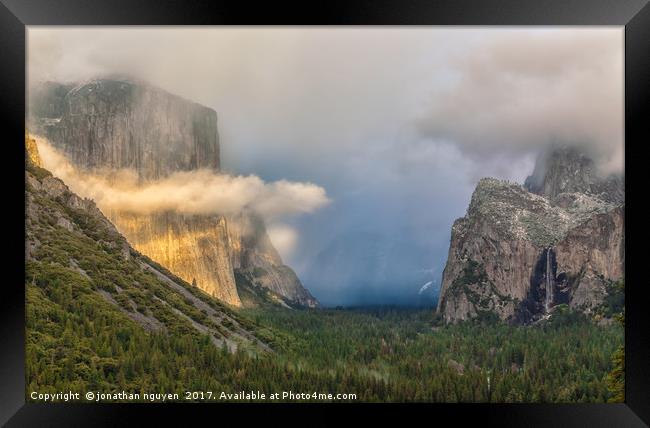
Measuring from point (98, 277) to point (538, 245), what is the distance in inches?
724

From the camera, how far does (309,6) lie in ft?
27.5

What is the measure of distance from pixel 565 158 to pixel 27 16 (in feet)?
53.6

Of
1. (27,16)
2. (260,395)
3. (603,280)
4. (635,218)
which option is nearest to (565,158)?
(603,280)

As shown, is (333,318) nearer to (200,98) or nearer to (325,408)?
(200,98)

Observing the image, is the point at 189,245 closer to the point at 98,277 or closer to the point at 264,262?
the point at 98,277

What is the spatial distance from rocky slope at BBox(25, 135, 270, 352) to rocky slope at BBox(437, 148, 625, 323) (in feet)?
28.0

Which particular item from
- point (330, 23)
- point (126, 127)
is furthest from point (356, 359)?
point (126, 127)

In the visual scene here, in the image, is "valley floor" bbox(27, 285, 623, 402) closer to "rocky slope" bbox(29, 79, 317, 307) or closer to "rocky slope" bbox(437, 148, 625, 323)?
"rocky slope" bbox(437, 148, 625, 323)

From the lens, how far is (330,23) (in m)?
8.63

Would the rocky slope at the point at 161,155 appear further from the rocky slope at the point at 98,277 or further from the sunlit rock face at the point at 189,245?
the rocky slope at the point at 98,277

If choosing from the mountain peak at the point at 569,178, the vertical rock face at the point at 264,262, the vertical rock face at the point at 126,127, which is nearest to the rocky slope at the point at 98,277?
the vertical rock face at the point at 126,127

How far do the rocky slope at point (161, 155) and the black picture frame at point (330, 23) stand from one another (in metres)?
8.67

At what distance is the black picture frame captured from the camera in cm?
845

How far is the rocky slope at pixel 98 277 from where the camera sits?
19.1 m
